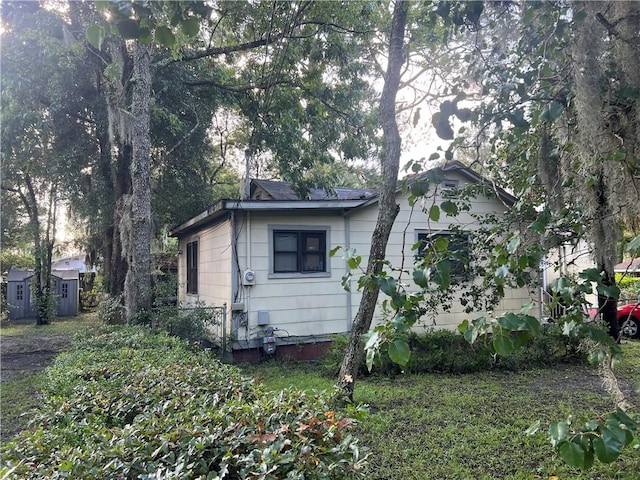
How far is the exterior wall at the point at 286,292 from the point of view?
7.55 m

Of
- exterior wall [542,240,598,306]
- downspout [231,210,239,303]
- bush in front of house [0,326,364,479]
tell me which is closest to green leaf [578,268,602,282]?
exterior wall [542,240,598,306]

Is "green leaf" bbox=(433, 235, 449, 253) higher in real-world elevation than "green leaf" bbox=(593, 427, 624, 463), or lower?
higher

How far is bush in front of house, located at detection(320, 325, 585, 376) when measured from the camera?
6.61 m

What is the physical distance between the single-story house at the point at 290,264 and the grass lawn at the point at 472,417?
75 cm

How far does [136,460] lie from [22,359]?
8.89 m

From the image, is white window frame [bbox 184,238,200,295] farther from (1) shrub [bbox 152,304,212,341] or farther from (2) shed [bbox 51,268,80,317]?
(2) shed [bbox 51,268,80,317]

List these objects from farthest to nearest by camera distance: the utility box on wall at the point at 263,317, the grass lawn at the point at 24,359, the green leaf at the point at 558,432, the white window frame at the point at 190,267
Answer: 1. the white window frame at the point at 190,267
2. the utility box on wall at the point at 263,317
3. the grass lawn at the point at 24,359
4. the green leaf at the point at 558,432

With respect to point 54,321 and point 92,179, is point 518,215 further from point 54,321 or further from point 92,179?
point 54,321

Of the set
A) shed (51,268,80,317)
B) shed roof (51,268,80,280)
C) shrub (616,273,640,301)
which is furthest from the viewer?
shed roof (51,268,80,280)

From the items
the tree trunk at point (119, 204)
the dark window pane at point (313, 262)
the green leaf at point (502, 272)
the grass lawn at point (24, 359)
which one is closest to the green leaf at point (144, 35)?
the green leaf at point (502, 272)

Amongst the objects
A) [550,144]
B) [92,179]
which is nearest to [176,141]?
[92,179]

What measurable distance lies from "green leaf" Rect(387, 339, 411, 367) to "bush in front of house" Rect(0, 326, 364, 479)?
0.60 metres

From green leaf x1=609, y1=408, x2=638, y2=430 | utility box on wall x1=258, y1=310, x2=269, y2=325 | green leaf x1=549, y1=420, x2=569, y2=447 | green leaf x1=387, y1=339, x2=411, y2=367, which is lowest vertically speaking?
utility box on wall x1=258, y1=310, x2=269, y2=325

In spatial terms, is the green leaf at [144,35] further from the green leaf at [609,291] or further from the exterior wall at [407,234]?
the exterior wall at [407,234]
